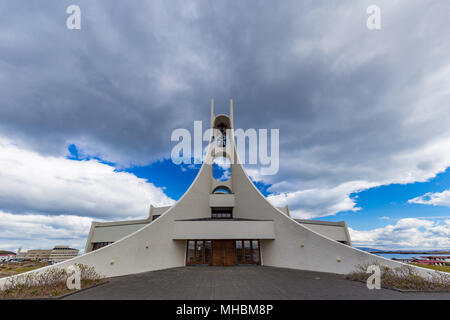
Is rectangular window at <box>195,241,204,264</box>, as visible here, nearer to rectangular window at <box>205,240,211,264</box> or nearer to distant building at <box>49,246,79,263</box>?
rectangular window at <box>205,240,211,264</box>

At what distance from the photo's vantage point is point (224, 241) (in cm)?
1134

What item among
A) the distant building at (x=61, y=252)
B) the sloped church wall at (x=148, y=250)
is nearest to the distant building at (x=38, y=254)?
the distant building at (x=61, y=252)

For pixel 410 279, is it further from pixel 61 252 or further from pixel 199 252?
pixel 61 252

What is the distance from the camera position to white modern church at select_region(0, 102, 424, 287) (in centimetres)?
823

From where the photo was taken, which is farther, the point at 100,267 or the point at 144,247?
the point at 144,247

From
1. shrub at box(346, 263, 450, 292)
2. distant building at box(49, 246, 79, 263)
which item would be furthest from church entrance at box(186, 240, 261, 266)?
distant building at box(49, 246, 79, 263)

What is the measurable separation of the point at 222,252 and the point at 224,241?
24.5 inches

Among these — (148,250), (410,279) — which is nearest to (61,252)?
Result: (148,250)

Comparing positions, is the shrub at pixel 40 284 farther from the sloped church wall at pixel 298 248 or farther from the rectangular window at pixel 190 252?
the sloped church wall at pixel 298 248

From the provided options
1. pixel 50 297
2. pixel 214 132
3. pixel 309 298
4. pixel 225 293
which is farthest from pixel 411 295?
pixel 214 132

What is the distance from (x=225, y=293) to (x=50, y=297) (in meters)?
4.49

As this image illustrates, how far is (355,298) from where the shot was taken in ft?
15.5

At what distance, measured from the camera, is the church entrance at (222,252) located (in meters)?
11.1
